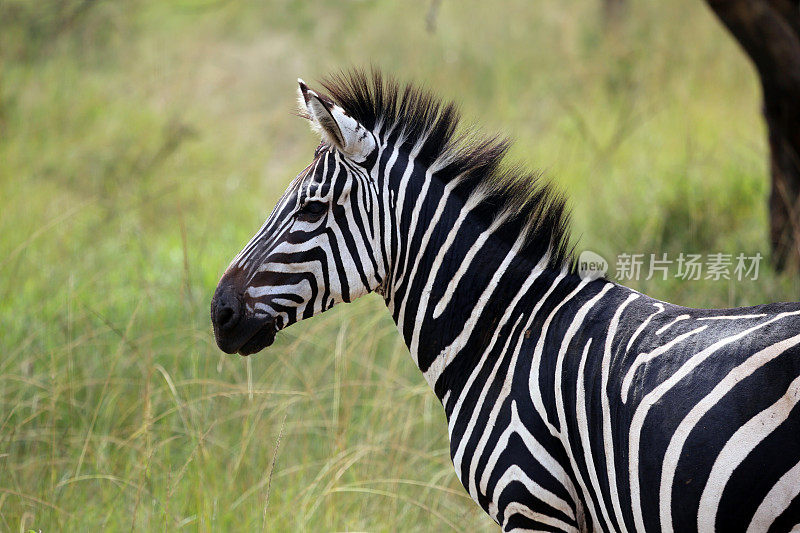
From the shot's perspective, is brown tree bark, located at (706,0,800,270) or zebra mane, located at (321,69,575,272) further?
brown tree bark, located at (706,0,800,270)

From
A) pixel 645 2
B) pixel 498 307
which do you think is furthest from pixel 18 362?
pixel 645 2

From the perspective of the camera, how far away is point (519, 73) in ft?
37.0

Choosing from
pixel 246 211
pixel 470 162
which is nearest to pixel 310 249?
pixel 470 162

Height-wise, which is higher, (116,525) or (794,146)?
(794,146)

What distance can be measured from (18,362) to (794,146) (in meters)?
5.50

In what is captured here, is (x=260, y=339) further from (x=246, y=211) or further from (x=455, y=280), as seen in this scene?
(x=246, y=211)

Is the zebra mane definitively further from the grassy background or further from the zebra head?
the grassy background

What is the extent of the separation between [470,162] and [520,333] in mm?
653

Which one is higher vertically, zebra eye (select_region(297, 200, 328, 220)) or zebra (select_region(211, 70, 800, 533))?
A: zebra eye (select_region(297, 200, 328, 220))

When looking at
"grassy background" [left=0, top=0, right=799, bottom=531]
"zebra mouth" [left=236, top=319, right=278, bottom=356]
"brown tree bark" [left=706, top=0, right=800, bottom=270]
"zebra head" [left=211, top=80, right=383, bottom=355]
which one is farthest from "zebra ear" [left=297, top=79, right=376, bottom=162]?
"brown tree bark" [left=706, top=0, right=800, bottom=270]

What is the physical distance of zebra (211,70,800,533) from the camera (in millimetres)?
2049

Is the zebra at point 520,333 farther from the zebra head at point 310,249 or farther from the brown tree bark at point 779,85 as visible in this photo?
the brown tree bark at point 779,85

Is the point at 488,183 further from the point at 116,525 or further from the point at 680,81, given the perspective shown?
the point at 680,81

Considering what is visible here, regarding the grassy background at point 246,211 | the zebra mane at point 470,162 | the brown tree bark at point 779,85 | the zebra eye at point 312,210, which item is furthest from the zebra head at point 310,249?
the brown tree bark at point 779,85
